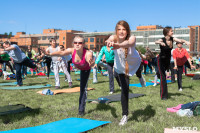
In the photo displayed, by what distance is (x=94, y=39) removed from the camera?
13312 centimetres

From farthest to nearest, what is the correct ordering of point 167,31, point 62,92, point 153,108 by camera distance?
1. point 62,92
2. point 167,31
3. point 153,108

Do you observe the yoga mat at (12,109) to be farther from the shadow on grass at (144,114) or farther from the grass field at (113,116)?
the shadow on grass at (144,114)

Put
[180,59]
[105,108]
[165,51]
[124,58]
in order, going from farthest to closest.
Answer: [180,59] → [165,51] → [105,108] → [124,58]

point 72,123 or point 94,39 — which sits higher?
point 94,39

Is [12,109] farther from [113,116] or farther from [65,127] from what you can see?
[113,116]

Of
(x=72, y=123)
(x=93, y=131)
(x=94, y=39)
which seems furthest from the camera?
(x=94, y=39)

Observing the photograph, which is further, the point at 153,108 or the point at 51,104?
the point at 51,104

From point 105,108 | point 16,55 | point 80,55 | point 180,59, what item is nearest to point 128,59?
point 80,55

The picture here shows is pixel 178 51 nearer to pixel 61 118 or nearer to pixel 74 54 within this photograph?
pixel 74 54

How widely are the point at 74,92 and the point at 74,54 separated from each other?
3.75 meters

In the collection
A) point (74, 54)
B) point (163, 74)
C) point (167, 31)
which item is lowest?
point (163, 74)

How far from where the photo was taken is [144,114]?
523cm

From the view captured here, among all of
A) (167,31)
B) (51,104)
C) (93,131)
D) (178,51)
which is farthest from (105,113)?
(178,51)

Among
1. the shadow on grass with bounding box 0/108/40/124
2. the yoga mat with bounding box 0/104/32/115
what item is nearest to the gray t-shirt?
the yoga mat with bounding box 0/104/32/115
